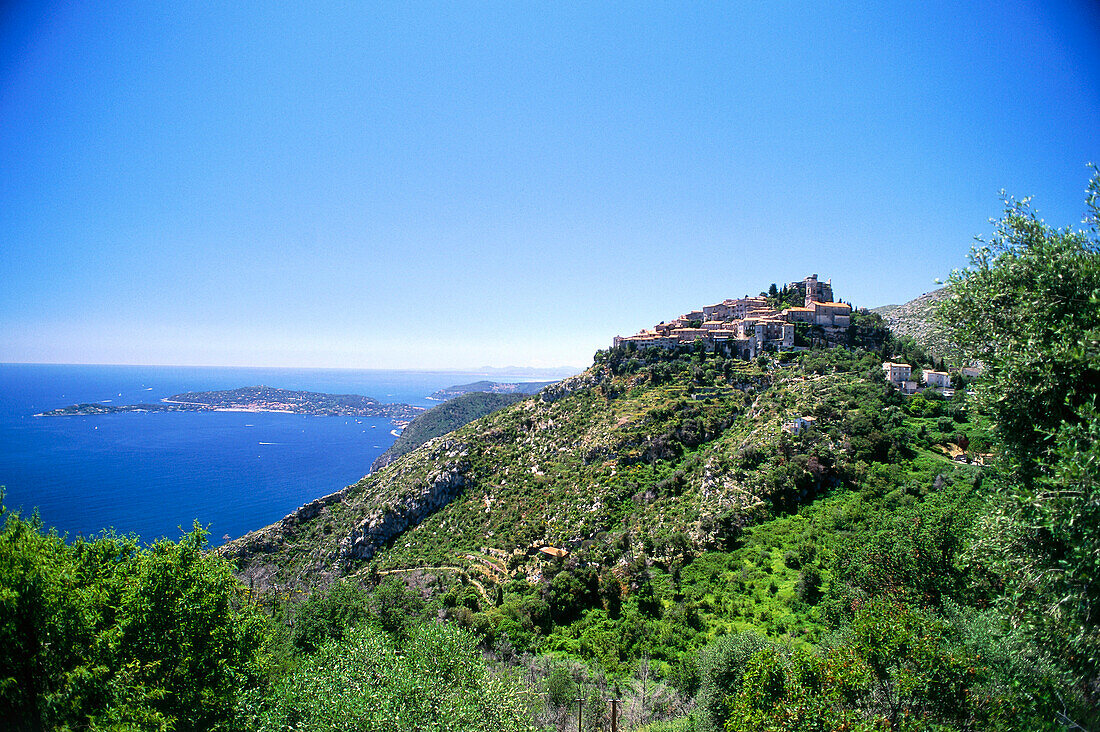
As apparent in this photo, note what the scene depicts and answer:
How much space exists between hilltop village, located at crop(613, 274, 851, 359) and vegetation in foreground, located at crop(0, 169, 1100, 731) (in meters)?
21.8

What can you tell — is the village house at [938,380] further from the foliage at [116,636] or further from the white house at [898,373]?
the foliage at [116,636]

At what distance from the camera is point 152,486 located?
11388 cm

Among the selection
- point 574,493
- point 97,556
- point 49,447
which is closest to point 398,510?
point 574,493

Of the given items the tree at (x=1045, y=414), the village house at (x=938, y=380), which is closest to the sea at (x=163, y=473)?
the tree at (x=1045, y=414)

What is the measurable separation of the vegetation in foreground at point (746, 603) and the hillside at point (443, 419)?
10245cm

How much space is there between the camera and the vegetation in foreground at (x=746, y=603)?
8.19m

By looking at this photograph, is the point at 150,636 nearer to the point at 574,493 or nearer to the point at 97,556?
the point at 97,556

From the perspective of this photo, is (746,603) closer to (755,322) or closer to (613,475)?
(613,475)

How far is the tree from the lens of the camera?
685 cm

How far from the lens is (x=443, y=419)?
156625mm

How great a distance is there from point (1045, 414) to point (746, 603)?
22.1 m

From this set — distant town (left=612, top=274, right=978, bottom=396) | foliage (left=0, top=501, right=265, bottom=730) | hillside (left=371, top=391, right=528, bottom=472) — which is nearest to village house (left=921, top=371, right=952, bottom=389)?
distant town (left=612, top=274, right=978, bottom=396)

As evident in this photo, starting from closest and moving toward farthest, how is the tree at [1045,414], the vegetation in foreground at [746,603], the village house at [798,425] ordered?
the tree at [1045,414] → the vegetation in foreground at [746,603] → the village house at [798,425]

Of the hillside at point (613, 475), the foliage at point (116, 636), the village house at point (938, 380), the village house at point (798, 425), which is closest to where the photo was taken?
the foliage at point (116, 636)
